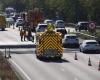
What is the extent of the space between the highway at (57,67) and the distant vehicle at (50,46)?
544 mm

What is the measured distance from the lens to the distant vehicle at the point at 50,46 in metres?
39.9

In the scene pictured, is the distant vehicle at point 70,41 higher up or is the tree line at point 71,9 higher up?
the tree line at point 71,9

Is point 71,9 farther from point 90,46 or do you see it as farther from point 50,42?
point 50,42

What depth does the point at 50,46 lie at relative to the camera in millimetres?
40062

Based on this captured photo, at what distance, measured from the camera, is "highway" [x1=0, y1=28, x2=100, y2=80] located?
99.5ft

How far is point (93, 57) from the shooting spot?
4344cm

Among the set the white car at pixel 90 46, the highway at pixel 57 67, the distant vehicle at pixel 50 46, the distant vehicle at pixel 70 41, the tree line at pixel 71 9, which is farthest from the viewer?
the tree line at pixel 71 9

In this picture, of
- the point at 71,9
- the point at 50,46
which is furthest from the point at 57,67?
the point at 71,9

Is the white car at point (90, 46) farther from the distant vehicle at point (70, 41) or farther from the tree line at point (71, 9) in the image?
Answer: the tree line at point (71, 9)

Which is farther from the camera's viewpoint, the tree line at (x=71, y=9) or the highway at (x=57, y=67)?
the tree line at (x=71, y=9)

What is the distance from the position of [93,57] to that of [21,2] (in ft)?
361

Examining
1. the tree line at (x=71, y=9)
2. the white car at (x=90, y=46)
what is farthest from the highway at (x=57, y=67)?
the tree line at (x=71, y=9)

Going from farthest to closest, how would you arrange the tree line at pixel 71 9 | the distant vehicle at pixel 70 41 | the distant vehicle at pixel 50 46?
the tree line at pixel 71 9, the distant vehicle at pixel 70 41, the distant vehicle at pixel 50 46

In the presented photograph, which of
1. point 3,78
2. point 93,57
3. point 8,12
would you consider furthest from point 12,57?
point 8,12
